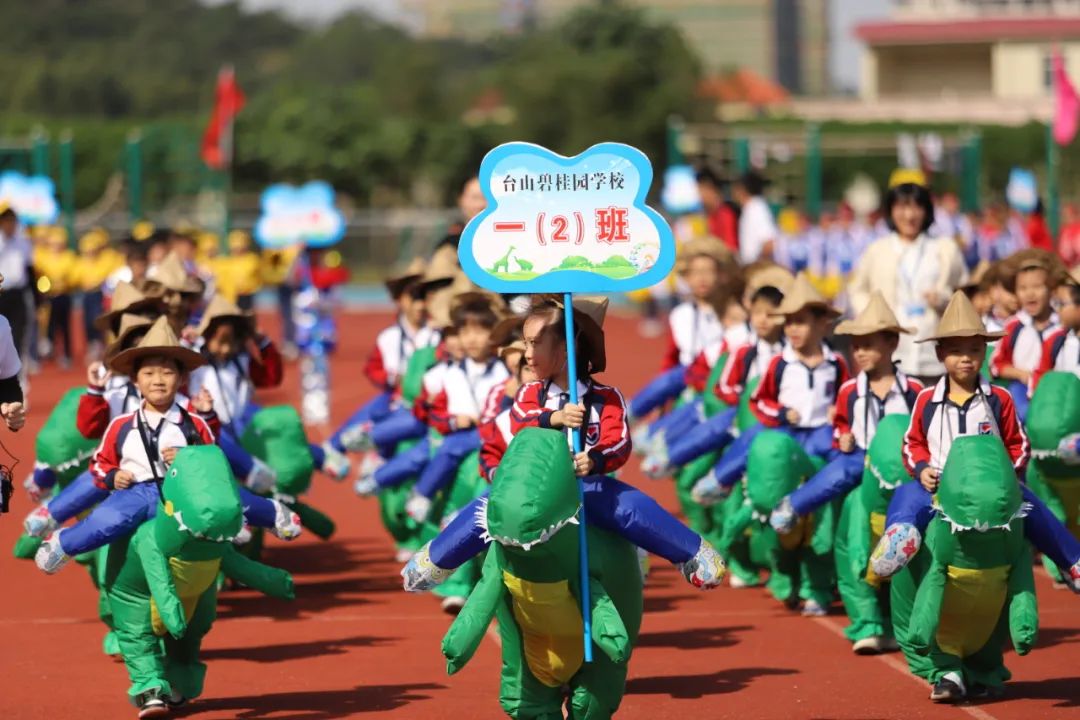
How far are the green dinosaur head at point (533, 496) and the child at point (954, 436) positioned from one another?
1.84 metres

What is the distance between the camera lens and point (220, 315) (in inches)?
468

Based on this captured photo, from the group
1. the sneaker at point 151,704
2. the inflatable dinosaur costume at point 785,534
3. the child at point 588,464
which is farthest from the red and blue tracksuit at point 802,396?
the sneaker at point 151,704

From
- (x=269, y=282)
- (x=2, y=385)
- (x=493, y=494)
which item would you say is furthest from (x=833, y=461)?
(x=269, y=282)

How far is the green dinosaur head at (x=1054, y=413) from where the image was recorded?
37.4ft

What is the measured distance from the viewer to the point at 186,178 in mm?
42688

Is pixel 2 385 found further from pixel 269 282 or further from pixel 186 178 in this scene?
pixel 186 178

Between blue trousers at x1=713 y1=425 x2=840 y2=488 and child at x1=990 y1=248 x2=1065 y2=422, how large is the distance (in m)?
1.54

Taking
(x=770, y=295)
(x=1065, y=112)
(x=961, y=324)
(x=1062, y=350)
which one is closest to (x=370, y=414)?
(x=770, y=295)

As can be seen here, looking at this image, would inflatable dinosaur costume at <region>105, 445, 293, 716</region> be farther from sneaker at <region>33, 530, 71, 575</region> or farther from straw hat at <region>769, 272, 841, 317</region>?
straw hat at <region>769, 272, 841, 317</region>

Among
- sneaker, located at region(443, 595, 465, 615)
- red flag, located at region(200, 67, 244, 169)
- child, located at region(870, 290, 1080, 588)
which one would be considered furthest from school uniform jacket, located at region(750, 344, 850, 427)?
red flag, located at region(200, 67, 244, 169)

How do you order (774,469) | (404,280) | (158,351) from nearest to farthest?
(158,351) < (774,469) < (404,280)

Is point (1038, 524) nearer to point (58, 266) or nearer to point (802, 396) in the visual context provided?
point (802, 396)

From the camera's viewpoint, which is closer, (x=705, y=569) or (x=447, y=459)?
(x=705, y=569)

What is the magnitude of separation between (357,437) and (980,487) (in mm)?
5553
